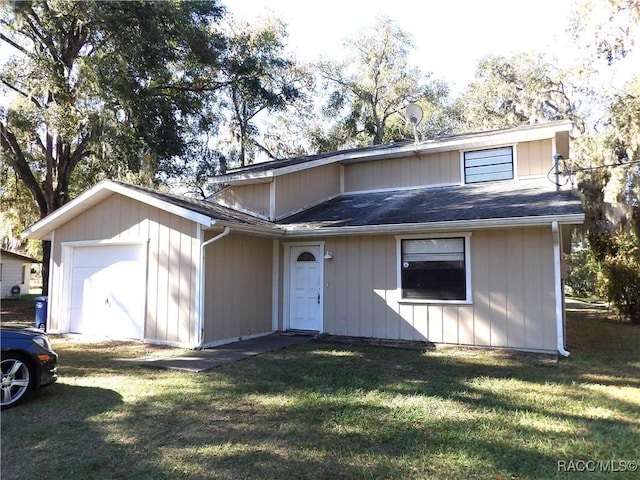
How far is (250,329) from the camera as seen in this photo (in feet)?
31.1

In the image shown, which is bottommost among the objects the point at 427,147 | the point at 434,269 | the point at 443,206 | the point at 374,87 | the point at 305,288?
the point at 305,288

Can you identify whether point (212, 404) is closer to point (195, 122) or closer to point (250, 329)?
point (250, 329)

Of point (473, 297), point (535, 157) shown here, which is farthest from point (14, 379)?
point (535, 157)

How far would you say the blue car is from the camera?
15.8 feet

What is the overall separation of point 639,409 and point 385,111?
22534mm

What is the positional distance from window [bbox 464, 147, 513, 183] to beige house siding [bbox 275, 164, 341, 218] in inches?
150

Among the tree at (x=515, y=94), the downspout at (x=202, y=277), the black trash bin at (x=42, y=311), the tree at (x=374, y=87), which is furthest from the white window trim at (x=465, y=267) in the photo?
the tree at (x=374, y=87)

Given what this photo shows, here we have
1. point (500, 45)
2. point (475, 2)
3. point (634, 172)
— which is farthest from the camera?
point (500, 45)

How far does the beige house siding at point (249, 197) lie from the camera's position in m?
11.1

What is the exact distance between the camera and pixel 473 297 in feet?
27.6

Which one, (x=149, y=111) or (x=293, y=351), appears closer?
(x=293, y=351)

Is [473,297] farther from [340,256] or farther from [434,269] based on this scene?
[340,256]

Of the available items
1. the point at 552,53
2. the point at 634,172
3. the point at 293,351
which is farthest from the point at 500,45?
the point at 293,351

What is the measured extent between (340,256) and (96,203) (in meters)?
5.77
